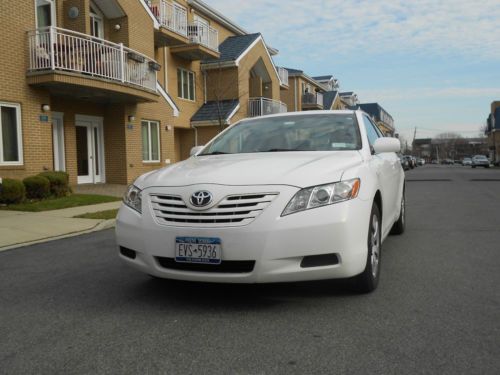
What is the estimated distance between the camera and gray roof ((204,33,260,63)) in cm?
2592

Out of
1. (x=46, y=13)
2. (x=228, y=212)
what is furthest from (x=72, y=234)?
(x=46, y=13)

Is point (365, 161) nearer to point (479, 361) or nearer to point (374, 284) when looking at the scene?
point (374, 284)

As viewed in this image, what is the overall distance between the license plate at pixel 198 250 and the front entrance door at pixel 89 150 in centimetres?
Result: 1401

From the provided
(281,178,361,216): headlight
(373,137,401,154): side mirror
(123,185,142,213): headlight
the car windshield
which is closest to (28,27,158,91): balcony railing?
the car windshield

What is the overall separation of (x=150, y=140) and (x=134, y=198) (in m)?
15.2

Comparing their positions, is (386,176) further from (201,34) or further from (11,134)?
(201,34)

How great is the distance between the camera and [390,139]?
5.05 meters

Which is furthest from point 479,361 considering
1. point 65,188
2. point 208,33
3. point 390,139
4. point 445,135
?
point 445,135

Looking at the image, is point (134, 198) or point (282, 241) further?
point (134, 198)

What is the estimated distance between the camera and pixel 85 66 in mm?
13859

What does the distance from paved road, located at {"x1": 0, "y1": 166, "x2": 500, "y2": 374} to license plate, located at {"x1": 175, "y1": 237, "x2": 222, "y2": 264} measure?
1.39 ft

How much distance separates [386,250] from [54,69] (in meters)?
9.98

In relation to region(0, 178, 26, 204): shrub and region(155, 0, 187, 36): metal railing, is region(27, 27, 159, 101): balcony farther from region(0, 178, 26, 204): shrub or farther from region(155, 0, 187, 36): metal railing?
region(155, 0, 187, 36): metal railing

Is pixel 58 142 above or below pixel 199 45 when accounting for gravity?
below
